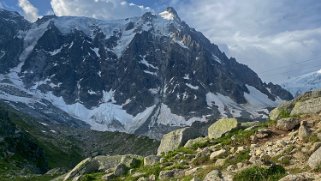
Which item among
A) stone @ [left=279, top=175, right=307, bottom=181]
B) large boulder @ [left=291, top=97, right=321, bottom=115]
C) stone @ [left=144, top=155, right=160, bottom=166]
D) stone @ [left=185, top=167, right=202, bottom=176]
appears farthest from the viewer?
A: stone @ [left=144, top=155, right=160, bottom=166]

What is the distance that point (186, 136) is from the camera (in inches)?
1858

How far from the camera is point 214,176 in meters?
27.6

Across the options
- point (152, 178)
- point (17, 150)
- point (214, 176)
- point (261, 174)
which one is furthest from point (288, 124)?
point (17, 150)

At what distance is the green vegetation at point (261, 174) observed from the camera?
24625 mm

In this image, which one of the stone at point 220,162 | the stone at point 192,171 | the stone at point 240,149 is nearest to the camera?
the stone at point 220,162

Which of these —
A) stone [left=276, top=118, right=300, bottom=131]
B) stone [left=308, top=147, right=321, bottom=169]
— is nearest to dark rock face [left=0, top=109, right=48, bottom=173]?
stone [left=276, top=118, right=300, bottom=131]

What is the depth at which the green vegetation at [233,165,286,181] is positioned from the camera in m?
24.6

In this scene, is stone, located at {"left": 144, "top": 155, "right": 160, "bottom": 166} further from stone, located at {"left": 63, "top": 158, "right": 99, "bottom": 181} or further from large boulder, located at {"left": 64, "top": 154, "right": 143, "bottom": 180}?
stone, located at {"left": 63, "top": 158, "right": 99, "bottom": 181}

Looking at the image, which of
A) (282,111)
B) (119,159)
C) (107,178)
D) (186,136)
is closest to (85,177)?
(107,178)

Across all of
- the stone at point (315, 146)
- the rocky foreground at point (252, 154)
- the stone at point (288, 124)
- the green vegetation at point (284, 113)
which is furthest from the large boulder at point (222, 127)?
the stone at point (315, 146)

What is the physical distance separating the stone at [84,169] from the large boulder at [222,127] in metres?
13.7

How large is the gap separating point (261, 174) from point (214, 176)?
3.46 metres

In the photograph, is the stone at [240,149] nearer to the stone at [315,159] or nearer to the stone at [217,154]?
the stone at [217,154]

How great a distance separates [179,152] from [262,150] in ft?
32.0
